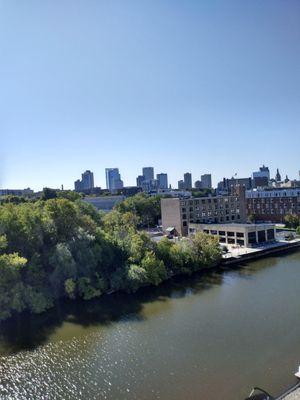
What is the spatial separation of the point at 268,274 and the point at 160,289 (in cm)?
1140

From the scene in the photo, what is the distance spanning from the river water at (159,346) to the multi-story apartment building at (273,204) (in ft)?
125

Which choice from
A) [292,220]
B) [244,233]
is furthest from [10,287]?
[292,220]

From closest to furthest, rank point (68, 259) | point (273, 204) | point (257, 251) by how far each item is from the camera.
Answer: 1. point (68, 259)
2. point (257, 251)
3. point (273, 204)

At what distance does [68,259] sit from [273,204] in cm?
4974

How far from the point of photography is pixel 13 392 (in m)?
16.9

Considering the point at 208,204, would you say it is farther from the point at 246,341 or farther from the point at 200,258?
the point at 246,341

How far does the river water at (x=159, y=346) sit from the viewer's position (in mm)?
16609

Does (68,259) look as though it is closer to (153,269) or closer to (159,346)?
(153,269)

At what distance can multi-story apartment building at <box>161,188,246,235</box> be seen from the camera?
190ft

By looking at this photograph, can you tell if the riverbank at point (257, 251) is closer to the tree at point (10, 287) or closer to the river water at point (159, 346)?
the river water at point (159, 346)

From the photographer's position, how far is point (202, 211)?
5950 centimetres

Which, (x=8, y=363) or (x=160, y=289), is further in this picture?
(x=160, y=289)

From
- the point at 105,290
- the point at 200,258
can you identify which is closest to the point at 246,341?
the point at 105,290

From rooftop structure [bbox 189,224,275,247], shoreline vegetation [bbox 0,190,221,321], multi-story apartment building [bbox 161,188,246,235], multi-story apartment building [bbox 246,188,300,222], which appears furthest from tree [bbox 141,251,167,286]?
multi-story apartment building [bbox 246,188,300,222]
